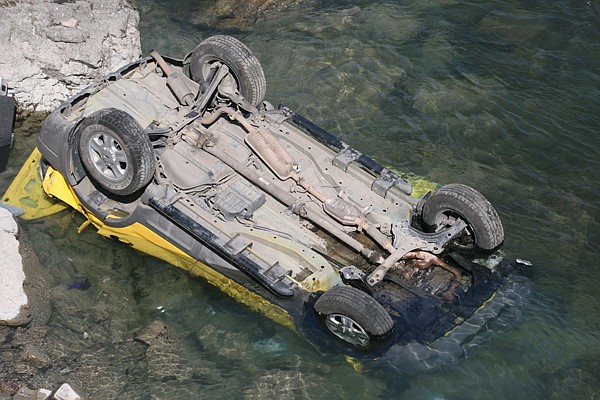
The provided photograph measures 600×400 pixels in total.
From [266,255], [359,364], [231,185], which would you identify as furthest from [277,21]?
[359,364]

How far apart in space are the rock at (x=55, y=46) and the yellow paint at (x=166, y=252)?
2.50 metres

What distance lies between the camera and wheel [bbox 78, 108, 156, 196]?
834cm

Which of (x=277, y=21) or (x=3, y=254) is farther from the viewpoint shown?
(x=277, y=21)

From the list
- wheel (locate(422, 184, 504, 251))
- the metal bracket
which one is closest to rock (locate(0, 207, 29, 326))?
the metal bracket

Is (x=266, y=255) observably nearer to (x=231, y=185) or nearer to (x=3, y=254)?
(x=231, y=185)

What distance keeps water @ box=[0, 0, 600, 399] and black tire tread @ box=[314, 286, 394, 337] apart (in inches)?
24.6

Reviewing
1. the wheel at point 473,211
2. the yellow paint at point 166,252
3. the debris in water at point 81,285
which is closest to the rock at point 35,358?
the debris in water at point 81,285

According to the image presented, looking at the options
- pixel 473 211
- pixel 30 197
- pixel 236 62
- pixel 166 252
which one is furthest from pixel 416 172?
pixel 30 197

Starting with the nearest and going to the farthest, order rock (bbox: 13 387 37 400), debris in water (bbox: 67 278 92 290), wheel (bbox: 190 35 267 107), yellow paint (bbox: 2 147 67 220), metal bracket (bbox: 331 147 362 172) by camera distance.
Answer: rock (bbox: 13 387 37 400) < debris in water (bbox: 67 278 92 290) < metal bracket (bbox: 331 147 362 172) < wheel (bbox: 190 35 267 107) < yellow paint (bbox: 2 147 67 220)

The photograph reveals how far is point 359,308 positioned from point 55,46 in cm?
649

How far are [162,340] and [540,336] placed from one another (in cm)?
384

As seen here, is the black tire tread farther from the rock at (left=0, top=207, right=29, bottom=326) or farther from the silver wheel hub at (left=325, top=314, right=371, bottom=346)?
the rock at (left=0, top=207, right=29, bottom=326)

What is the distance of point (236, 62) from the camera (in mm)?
9594

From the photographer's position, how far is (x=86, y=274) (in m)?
9.28
